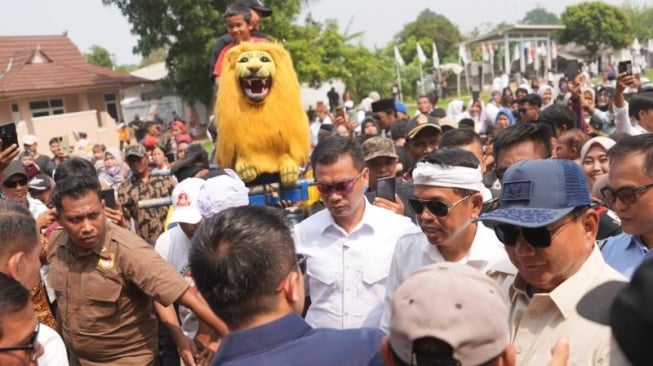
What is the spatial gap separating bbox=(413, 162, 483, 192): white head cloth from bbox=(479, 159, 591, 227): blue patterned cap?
57cm

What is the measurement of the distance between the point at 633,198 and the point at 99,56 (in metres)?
64.8

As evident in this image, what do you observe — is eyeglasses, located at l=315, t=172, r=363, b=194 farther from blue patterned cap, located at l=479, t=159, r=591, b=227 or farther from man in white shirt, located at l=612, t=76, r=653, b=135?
man in white shirt, located at l=612, t=76, r=653, b=135

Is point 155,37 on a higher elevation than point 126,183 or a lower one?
higher

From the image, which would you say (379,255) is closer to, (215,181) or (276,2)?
(215,181)

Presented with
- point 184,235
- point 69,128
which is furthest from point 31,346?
point 69,128

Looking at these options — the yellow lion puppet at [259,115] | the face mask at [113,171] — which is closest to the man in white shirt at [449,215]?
the yellow lion puppet at [259,115]

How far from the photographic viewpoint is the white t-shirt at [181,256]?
11.5 feet

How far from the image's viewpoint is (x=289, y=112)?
4.56 metres

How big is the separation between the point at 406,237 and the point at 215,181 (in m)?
1.26

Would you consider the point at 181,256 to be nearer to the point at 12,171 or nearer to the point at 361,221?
the point at 361,221

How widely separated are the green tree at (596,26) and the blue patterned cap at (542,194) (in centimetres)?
5774

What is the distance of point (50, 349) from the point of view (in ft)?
7.26

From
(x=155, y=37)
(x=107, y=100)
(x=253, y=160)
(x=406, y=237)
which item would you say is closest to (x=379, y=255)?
(x=406, y=237)

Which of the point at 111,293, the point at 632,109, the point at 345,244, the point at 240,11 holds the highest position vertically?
the point at 240,11
